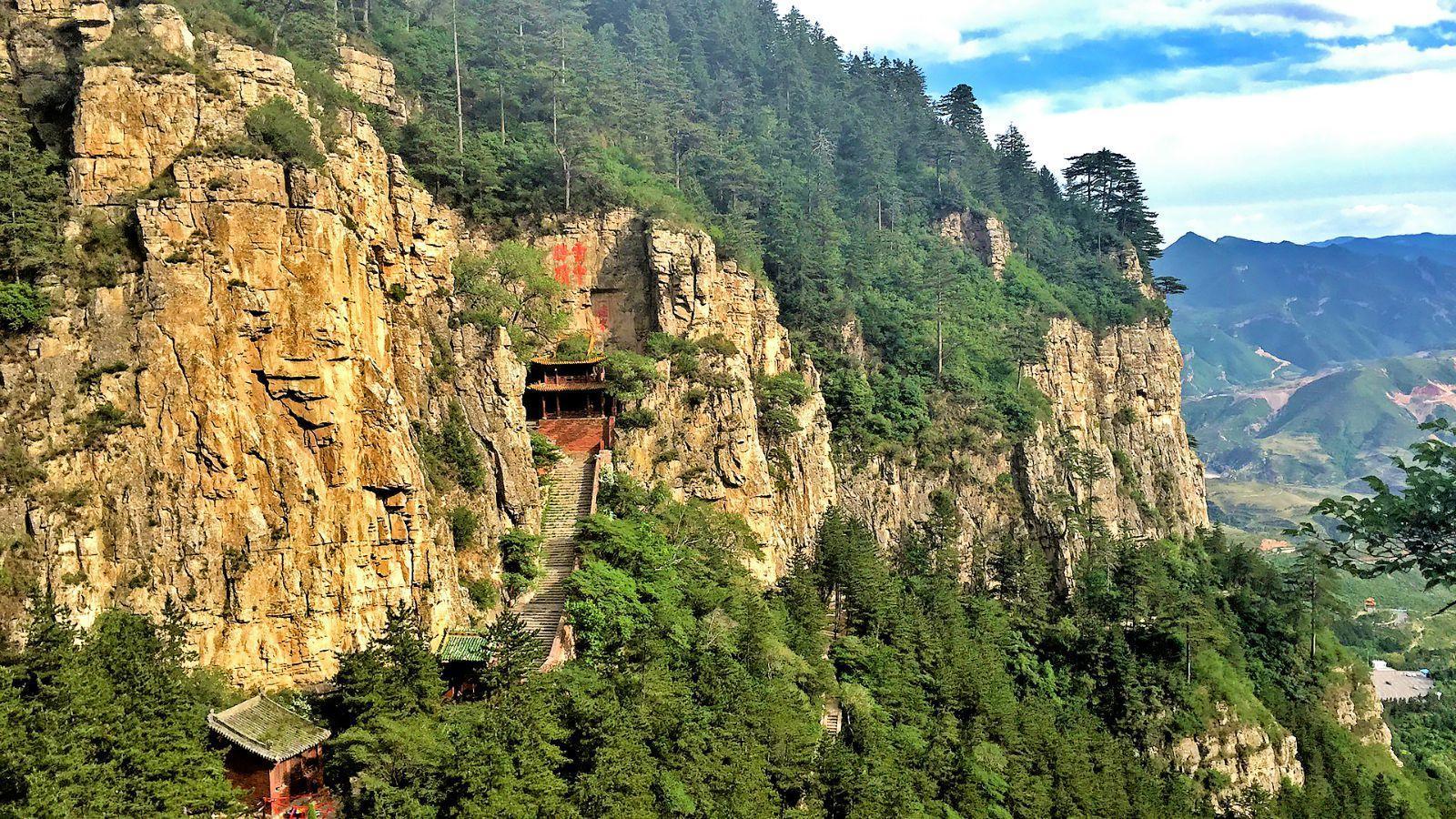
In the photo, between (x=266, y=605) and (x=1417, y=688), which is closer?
(x=266, y=605)

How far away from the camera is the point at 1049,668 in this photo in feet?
160

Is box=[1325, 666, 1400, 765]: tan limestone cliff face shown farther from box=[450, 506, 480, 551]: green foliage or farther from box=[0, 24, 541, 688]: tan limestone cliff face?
box=[0, 24, 541, 688]: tan limestone cliff face

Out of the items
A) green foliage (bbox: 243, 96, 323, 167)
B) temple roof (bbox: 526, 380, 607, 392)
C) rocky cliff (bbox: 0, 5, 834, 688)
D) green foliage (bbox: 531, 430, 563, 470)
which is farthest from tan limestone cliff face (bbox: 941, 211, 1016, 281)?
green foliage (bbox: 243, 96, 323, 167)

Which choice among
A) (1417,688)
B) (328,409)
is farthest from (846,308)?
(1417,688)

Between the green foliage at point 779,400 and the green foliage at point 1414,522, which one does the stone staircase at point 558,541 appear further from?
the green foliage at point 1414,522

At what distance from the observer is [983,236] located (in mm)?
70562

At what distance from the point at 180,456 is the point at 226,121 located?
9169 mm

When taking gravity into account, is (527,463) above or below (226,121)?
below

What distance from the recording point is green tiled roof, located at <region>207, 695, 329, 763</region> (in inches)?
904

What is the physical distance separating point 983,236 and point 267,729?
57602 millimetres

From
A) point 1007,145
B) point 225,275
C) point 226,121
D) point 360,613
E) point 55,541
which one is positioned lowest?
point 360,613

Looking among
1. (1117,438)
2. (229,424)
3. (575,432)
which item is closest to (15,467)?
(229,424)

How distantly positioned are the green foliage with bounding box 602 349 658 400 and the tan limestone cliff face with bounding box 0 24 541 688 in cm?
1046

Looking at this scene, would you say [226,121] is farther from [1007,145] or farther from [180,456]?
[1007,145]
